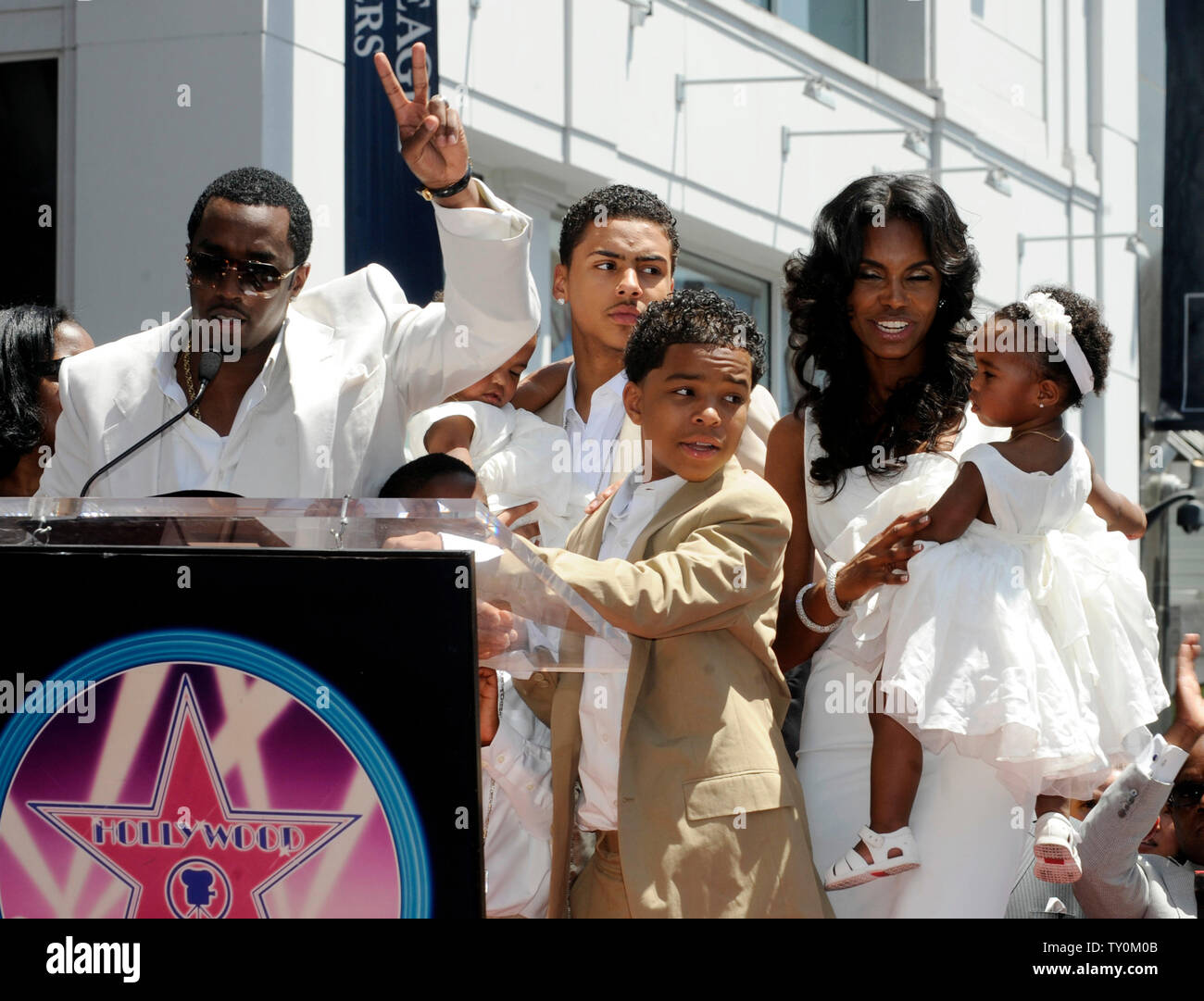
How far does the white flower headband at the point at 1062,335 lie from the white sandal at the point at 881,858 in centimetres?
110

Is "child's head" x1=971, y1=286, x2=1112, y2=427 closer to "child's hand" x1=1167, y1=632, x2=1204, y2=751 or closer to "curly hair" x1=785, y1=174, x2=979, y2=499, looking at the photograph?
"curly hair" x1=785, y1=174, x2=979, y2=499

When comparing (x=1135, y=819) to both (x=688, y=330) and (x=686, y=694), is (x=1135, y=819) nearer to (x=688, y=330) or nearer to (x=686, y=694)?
(x=686, y=694)

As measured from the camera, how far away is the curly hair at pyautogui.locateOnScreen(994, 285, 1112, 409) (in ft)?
12.9

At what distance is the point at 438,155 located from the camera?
11.1ft

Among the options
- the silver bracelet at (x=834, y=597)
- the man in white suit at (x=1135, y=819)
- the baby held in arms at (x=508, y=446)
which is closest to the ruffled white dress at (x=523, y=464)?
the baby held in arms at (x=508, y=446)

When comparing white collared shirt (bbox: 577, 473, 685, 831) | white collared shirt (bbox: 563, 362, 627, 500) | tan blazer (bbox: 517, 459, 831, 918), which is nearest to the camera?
tan blazer (bbox: 517, 459, 831, 918)

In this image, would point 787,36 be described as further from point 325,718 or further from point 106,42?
point 325,718

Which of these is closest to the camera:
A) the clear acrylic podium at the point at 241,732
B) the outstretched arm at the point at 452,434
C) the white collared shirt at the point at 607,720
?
the clear acrylic podium at the point at 241,732

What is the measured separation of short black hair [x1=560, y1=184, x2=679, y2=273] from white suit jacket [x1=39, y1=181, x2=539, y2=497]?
2.82ft

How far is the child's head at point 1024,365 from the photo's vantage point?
12.9ft

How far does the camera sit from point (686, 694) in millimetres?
3312

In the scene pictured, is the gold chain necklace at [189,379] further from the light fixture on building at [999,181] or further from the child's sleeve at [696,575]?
the light fixture on building at [999,181]

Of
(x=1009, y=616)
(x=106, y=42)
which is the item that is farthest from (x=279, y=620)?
(x=106, y=42)

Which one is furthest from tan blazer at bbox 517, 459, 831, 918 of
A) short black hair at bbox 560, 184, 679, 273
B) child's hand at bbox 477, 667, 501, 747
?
short black hair at bbox 560, 184, 679, 273
